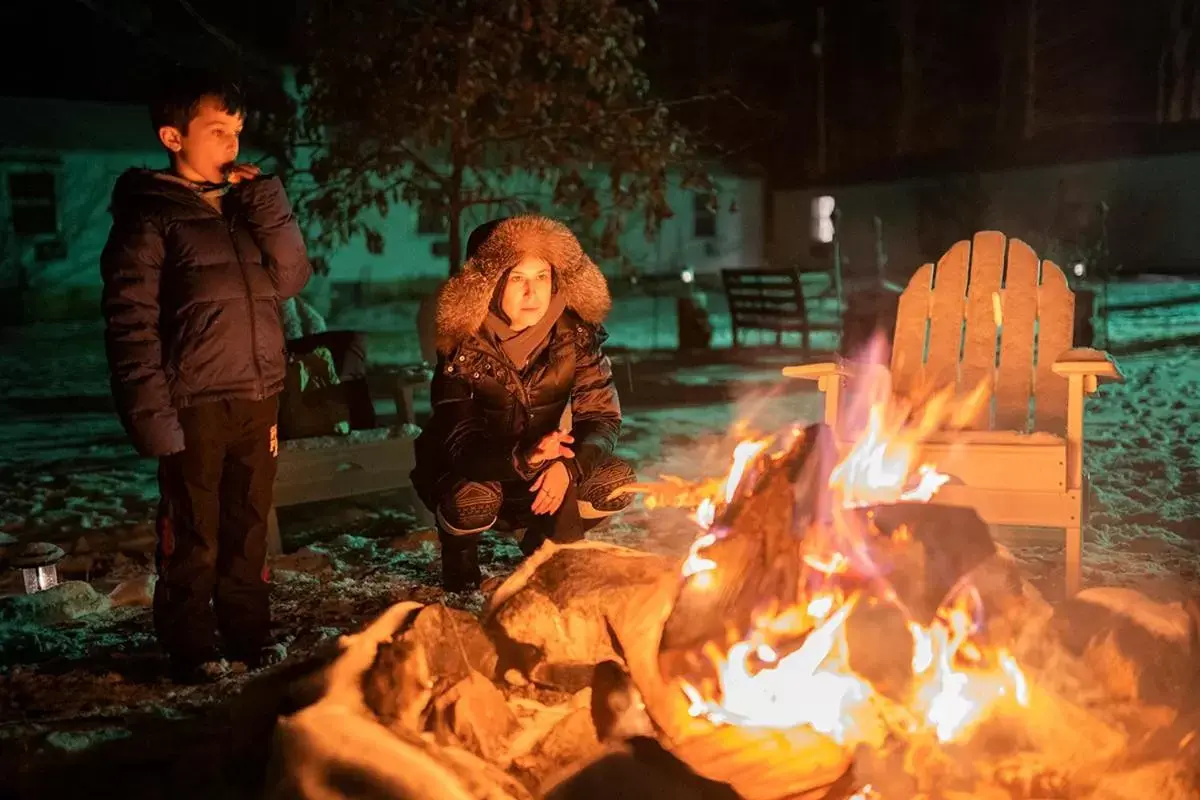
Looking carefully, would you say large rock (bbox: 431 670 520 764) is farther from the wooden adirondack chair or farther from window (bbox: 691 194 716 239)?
window (bbox: 691 194 716 239)

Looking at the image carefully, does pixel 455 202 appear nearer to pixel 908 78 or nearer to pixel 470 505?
pixel 470 505

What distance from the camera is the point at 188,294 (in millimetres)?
3154

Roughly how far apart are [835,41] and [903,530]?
2851 cm

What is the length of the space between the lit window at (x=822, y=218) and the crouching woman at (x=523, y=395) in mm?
24072

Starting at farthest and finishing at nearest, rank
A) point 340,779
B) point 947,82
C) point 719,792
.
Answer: point 947,82, point 719,792, point 340,779

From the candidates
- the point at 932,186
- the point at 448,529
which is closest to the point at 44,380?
the point at 448,529

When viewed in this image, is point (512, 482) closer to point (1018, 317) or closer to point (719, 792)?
point (719, 792)

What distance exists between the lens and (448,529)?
3752 mm

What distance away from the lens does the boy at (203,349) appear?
121 inches

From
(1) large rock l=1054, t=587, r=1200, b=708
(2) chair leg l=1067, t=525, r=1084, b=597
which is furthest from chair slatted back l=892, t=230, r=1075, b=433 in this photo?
(1) large rock l=1054, t=587, r=1200, b=708

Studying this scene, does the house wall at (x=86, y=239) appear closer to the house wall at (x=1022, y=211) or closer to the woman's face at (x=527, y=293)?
the house wall at (x=1022, y=211)

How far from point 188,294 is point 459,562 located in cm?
143

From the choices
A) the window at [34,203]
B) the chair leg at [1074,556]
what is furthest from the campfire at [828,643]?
the window at [34,203]

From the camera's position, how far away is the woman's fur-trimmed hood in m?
3.65
